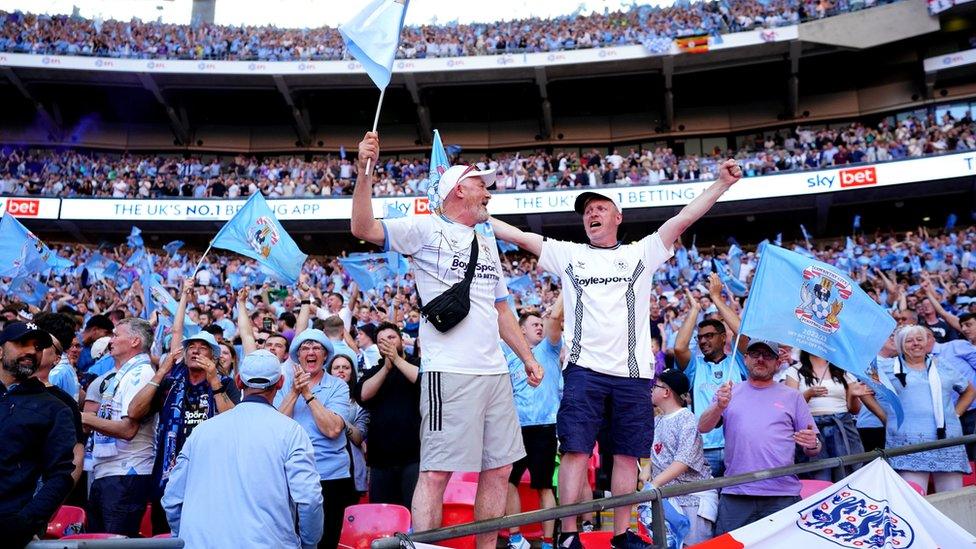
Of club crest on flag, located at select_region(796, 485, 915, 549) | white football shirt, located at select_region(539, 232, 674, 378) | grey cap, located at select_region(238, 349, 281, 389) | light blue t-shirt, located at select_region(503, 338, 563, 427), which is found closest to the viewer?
grey cap, located at select_region(238, 349, 281, 389)

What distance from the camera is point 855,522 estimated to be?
13.3 feet

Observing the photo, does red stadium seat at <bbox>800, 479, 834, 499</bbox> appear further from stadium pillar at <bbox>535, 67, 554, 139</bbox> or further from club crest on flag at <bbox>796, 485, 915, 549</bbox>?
stadium pillar at <bbox>535, 67, 554, 139</bbox>

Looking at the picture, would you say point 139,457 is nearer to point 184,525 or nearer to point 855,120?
point 184,525

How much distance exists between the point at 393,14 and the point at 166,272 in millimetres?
16677

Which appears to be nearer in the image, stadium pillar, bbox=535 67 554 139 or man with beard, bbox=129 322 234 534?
man with beard, bbox=129 322 234 534

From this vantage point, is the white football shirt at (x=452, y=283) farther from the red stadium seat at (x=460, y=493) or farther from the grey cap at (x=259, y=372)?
the red stadium seat at (x=460, y=493)

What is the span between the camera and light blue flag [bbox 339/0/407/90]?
3.92 meters

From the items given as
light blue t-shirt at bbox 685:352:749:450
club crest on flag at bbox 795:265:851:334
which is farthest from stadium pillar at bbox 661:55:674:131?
club crest on flag at bbox 795:265:851:334

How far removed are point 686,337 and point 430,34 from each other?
25467 millimetres

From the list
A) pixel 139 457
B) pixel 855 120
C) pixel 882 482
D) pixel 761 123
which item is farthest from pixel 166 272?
pixel 855 120

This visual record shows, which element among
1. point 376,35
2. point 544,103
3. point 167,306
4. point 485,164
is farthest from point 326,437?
point 544,103

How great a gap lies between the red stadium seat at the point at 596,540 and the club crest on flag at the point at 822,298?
1956 millimetres

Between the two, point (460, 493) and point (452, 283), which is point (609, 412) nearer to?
point (452, 283)

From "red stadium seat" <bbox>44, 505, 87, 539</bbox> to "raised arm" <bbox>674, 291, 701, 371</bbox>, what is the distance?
4.09 metres
